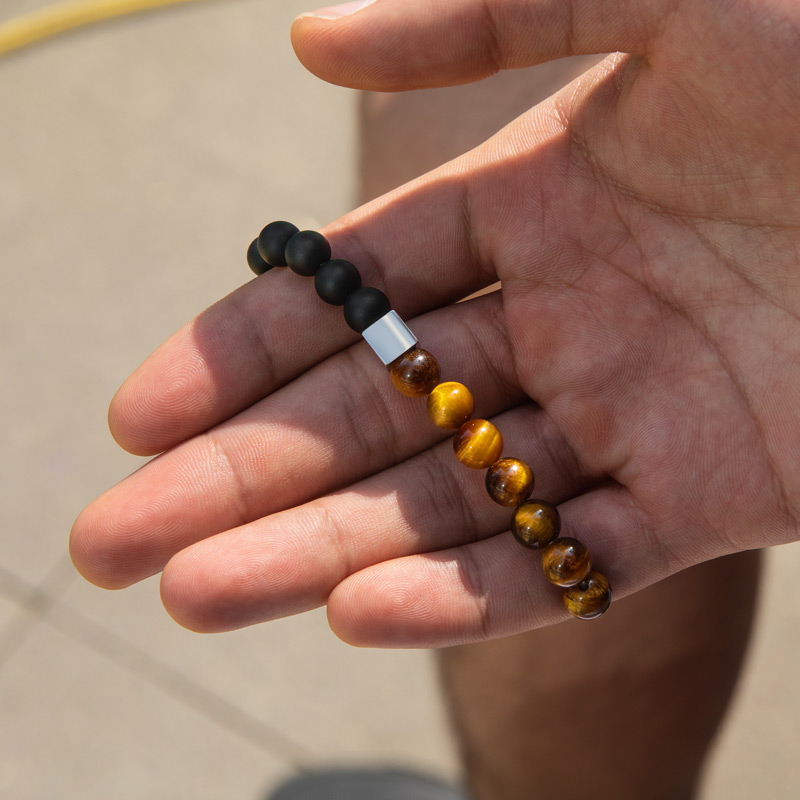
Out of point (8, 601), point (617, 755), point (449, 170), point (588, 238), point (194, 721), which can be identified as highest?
point (449, 170)

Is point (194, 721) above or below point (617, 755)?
above

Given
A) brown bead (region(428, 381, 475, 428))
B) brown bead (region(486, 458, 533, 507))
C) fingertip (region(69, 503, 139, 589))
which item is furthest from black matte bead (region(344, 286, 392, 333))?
fingertip (region(69, 503, 139, 589))

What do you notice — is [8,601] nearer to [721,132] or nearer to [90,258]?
[90,258]

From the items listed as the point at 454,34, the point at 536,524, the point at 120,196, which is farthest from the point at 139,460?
the point at 454,34

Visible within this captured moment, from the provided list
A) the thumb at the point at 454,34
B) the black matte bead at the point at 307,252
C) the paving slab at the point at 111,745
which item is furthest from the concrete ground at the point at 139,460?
the thumb at the point at 454,34

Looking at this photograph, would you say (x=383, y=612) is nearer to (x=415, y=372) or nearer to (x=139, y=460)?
(x=415, y=372)

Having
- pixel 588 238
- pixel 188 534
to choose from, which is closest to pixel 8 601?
pixel 188 534

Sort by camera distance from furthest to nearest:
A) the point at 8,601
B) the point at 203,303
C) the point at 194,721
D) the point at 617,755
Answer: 1. the point at 203,303
2. the point at 8,601
3. the point at 194,721
4. the point at 617,755
